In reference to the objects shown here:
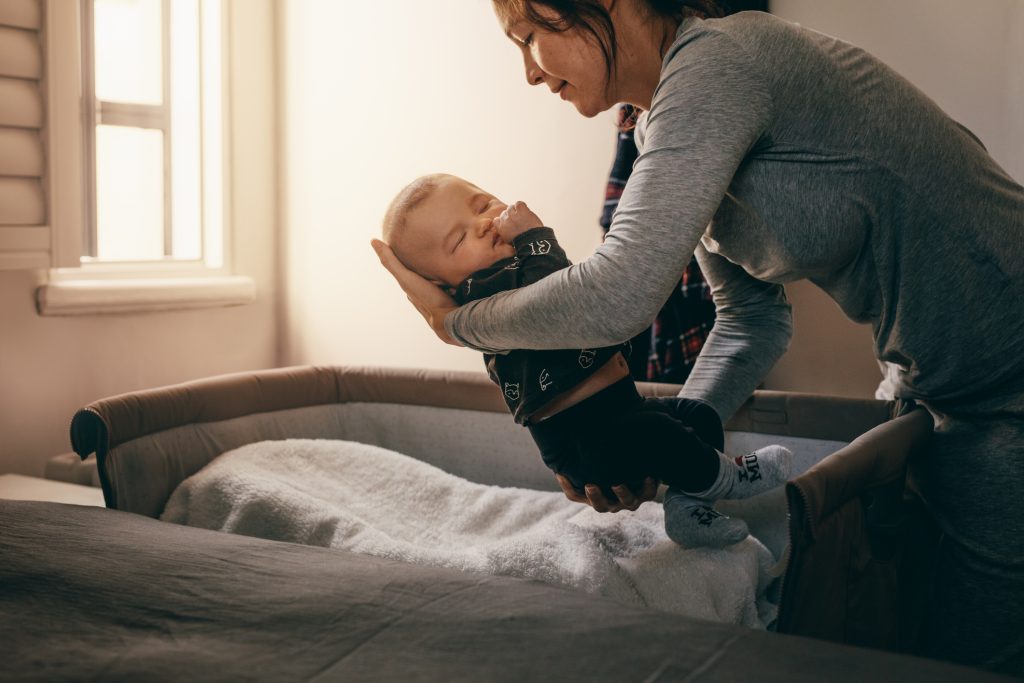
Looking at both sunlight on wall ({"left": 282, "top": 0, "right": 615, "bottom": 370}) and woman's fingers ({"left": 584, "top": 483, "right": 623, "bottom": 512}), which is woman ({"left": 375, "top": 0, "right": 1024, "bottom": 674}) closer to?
woman's fingers ({"left": 584, "top": 483, "right": 623, "bottom": 512})

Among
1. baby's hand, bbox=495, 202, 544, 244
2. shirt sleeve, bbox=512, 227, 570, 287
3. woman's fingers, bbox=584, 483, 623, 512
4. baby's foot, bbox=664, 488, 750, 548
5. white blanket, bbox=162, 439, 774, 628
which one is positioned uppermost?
baby's hand, bbox=495, 202, 544, 244

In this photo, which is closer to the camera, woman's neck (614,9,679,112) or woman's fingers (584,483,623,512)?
woman's neck (614,9,679,112)

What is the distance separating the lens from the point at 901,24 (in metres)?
1.90

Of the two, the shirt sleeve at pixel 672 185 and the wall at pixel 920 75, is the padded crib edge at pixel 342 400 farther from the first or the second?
the shirt sleeve at pixel 672 185

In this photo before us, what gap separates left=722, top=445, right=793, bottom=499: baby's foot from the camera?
4.13ft

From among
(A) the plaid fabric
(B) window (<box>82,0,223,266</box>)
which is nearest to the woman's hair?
(A) the plaid fabric

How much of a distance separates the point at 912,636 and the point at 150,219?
226 centimetres

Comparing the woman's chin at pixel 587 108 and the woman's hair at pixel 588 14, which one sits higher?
the woman's hair at pixel 588 14

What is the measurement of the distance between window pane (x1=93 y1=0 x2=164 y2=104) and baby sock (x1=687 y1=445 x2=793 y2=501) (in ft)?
6.47

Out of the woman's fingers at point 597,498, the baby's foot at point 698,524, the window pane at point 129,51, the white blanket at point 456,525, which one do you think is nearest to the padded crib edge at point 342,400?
the white blanket at point 456,525

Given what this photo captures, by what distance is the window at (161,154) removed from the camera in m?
2.42

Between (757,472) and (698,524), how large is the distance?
11 cm

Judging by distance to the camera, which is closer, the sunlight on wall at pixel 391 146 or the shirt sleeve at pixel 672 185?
the shirt sleeve at pixel 672 185

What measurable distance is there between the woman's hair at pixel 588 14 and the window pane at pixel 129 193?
69.4 inches
